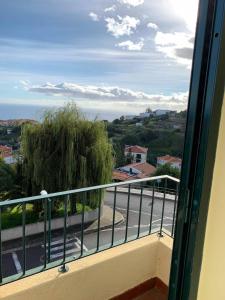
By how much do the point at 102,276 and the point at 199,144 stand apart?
52.8 inches

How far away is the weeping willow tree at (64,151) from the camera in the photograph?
921 cm

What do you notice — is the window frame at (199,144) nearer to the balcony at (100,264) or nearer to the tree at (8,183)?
the balcony at (100,264)

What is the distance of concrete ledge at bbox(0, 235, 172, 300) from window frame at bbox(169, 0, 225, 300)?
1008 millimetres

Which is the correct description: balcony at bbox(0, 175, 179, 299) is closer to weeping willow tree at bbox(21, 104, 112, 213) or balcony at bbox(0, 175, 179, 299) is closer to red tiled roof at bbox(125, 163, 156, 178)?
red tiled roof at bbox(125, 163, 156, 178)

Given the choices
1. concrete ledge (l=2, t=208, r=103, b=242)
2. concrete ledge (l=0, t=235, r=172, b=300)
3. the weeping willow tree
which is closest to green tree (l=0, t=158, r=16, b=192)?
the weeping willow tree

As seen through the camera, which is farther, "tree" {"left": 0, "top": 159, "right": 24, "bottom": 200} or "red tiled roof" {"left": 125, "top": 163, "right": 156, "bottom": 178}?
"tree" {"left": 0, "top": 159, "right": 24, "bottom": 200}

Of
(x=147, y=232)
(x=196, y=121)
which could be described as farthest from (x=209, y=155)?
(x=147, y=232)

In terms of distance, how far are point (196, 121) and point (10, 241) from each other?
9.82 m

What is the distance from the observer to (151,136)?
1.36 meters

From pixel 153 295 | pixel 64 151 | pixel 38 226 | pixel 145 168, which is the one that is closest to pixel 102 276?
pixel 153 295

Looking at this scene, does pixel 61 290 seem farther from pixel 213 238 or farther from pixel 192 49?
pixel 192 49

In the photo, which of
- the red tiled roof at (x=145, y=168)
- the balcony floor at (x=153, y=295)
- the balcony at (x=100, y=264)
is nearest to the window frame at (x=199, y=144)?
the balcony at (x=100, y=264)

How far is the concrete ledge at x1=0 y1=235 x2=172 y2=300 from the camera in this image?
1456 millimetres

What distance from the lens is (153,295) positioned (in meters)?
1.79
